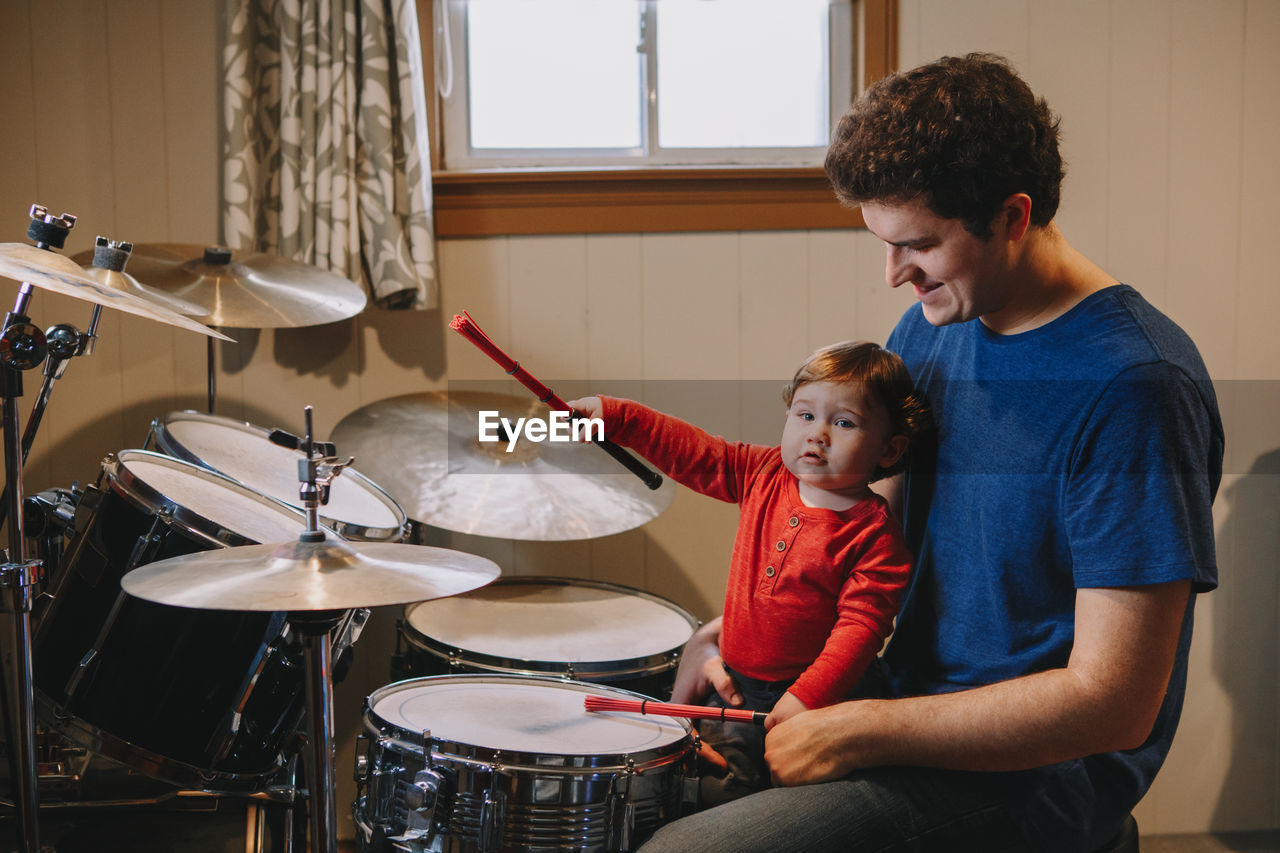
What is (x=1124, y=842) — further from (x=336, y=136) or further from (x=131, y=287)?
(x=336, y=136)

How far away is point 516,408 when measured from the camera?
1787mm

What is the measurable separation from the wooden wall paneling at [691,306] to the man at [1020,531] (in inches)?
35.6

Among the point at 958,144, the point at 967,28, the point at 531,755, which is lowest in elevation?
the point at 531,755

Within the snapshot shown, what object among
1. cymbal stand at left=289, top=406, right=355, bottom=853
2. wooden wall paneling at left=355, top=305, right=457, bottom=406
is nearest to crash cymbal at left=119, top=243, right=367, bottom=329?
wooden wall paneling at left=355, top=305, right=457, bottom=406

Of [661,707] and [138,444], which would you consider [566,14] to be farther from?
[661,707]

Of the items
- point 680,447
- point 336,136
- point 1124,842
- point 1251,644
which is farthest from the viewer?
point 1251,644

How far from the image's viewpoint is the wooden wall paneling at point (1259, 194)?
80.0 inches

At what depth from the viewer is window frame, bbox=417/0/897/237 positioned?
1.97 meters

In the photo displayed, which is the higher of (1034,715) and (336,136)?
(336,136)

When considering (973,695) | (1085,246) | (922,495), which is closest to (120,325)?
(922,495)

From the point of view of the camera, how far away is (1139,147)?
2039mm

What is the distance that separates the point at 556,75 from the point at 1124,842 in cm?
172

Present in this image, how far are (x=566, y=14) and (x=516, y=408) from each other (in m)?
0.88

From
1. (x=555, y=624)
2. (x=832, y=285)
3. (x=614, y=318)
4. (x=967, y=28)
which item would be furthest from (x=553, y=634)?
(x=967, y=28)
